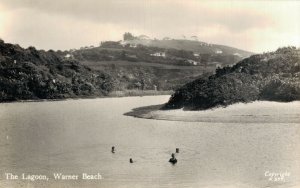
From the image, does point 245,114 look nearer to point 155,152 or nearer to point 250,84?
point 250,84

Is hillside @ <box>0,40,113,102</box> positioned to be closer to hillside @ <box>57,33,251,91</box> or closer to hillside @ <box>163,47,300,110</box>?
hillside @ <box>57,33,251,91</box>

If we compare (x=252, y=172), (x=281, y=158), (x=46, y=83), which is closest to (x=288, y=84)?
(x=281, y=158)

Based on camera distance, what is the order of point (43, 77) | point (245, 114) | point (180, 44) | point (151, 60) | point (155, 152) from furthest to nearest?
point (180, 44) < point (151, 60) < point (43, 77) < point (245, 114) < point (155, 152)

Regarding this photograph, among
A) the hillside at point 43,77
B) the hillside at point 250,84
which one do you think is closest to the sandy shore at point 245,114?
the hillside at point 250,84

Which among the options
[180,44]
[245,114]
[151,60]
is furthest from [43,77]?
[245,114]

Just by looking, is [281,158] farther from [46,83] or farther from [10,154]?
[46,83]
